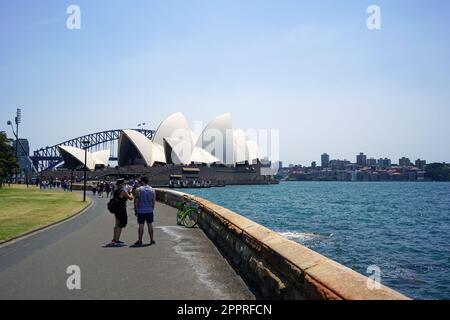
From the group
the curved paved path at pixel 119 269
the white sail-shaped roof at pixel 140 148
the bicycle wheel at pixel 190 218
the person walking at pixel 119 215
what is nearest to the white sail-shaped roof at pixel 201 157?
the white sail-shaped roof at pixel 140 148

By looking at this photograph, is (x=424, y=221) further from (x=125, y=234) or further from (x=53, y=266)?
(x=53, y=266)

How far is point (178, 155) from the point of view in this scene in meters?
132

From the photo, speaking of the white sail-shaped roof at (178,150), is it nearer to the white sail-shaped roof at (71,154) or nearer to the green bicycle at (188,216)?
the white sail-shaped roof at (71,154)

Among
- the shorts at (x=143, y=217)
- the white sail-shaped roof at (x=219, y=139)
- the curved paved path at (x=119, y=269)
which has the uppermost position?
the white sail-shaped roof at (x=219, y=139)

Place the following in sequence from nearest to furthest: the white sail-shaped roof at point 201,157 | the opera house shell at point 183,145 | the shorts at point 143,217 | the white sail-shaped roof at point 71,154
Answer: the shorts at point 143,217
the white sail-shaped roof at point 71,154
the opera house shell at point 183,145
the white sail-shaped roof at point 201,157

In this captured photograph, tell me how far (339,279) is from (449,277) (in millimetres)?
12296

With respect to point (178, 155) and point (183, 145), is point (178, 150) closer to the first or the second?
point (183, 145)

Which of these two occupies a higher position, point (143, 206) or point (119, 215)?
point (143, 206)

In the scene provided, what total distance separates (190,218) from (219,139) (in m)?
124

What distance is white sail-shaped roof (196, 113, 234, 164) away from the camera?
133450 mm

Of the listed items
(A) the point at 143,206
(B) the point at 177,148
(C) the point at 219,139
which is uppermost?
(C) the point at 219,139

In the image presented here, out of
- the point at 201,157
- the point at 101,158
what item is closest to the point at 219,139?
the point at 201,157

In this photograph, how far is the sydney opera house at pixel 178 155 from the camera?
12119 cm
